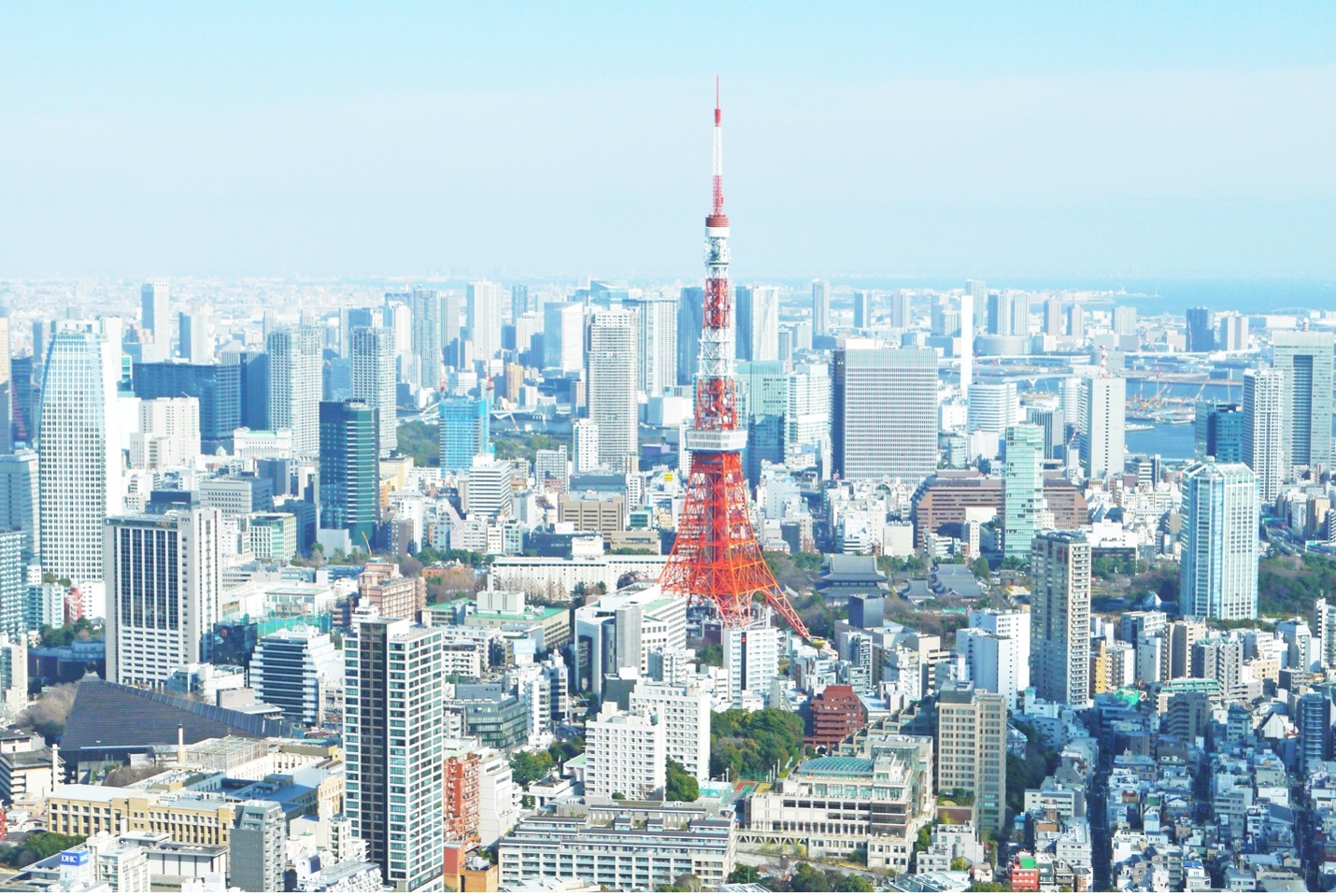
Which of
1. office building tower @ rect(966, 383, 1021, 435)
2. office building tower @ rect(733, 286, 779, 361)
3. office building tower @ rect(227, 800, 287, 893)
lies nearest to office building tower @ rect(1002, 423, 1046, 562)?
office building tower @ rect(966, 383, 1021, 435)

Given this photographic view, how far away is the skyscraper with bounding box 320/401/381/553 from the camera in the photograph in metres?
14.7

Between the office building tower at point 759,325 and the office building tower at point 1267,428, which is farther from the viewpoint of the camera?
the office building tower at point 759,325

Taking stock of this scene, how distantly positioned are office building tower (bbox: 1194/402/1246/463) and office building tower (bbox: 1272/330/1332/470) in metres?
0.60

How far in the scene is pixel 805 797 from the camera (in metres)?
7.49

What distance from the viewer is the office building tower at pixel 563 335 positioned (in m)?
24.8

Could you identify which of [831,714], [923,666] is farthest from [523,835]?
[923,666]

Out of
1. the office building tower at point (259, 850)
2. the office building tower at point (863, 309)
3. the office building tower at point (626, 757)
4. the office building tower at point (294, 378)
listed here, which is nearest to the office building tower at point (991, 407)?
the office building tower at point (863, 309)

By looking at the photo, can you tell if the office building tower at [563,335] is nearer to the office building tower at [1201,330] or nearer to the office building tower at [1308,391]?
the office building tower at [1201,330]

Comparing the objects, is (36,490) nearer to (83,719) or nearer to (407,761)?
(83,719)

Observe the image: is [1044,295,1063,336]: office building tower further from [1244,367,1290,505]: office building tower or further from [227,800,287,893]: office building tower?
[227,800,287,893]: office building tower

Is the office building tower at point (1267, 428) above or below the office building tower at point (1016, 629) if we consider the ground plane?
above

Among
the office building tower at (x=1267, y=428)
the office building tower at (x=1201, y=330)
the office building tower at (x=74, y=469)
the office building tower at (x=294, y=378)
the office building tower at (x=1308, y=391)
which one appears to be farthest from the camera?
the office building tower at (x=294, y=378)

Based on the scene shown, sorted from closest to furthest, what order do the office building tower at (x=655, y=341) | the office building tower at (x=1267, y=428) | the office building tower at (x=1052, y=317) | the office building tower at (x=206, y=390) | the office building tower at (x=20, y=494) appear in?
1. the office building tower at (x=20, y=494)
2. the office building tower at (x=1267, y=428)
3. the office building tower at (x=206, y=390)
4. the office building tower at (x=655, y=341)
5. the office building tower at (x=1052, y=317)

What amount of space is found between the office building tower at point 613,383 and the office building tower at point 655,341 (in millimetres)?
561
